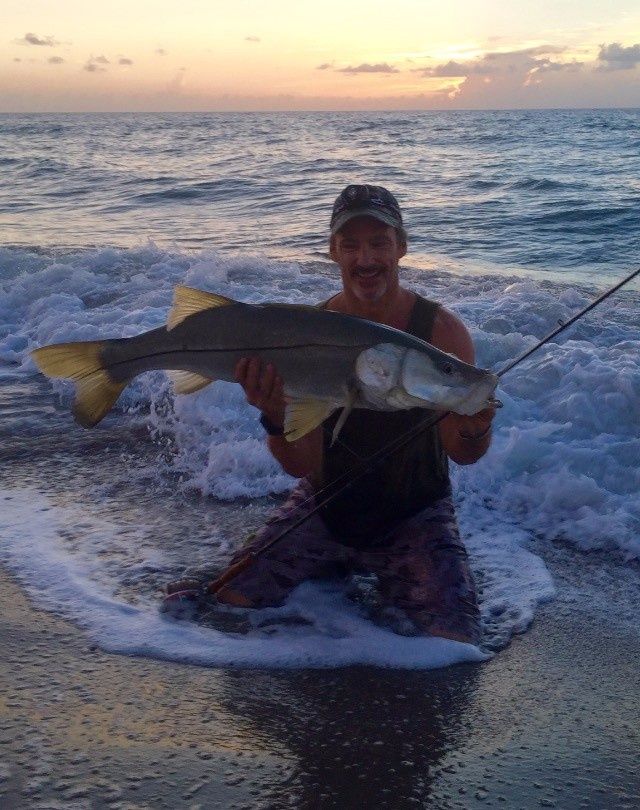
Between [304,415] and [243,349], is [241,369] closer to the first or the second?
[243,349]

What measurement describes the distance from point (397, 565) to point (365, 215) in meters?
1.53

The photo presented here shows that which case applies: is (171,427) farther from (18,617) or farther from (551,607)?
(551,607)

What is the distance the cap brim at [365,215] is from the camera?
146 inches

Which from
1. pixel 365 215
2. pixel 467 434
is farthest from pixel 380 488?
pixel 365 215

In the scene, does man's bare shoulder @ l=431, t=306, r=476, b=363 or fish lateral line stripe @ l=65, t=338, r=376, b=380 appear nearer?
fish lateral line stripe @ l=65, t=338, r=376, b=380

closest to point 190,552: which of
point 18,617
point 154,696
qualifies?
point 18,617

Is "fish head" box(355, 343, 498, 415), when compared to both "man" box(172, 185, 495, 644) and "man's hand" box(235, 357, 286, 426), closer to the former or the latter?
"man's hand" box(235, 357, 286, 426)

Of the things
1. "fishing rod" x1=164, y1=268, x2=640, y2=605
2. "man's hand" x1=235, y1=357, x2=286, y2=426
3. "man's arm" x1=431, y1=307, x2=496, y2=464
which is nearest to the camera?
"man's hand" x1=235, y1=357, x2=286, y2=426

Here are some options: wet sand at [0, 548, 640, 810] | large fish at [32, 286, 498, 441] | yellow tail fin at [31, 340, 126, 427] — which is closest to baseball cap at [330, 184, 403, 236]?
large fish at [32, 286, 498, 441]

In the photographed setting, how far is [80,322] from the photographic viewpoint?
920 centimetres

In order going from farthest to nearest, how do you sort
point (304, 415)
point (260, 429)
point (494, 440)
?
point (260, 429)
point (494, 440)
point (304, 415)

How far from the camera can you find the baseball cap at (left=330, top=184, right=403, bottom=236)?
3.71 m

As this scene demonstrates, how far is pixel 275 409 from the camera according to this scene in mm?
3430

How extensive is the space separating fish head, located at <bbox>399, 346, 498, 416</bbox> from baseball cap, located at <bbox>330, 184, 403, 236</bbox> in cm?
100
